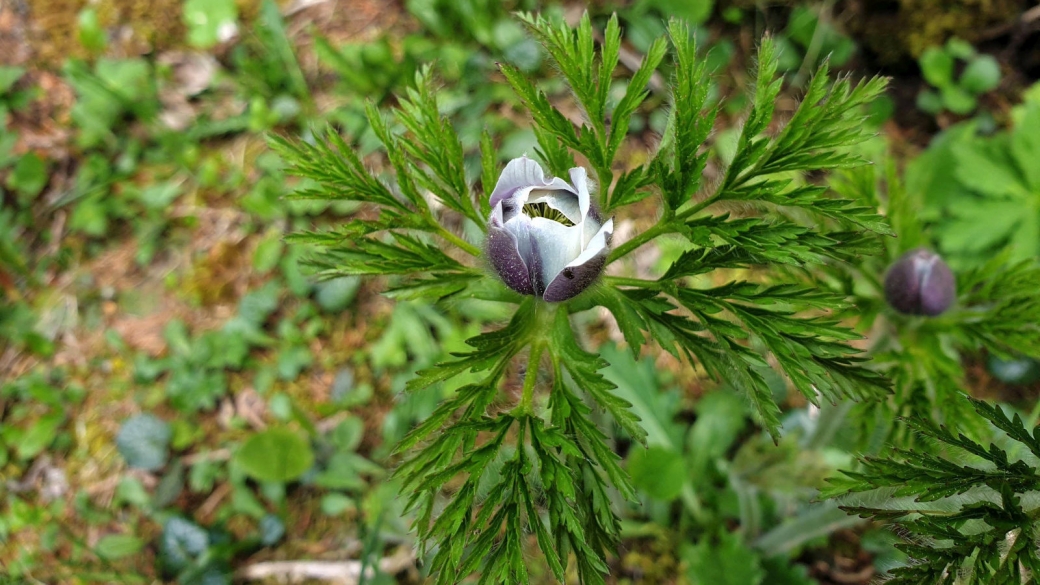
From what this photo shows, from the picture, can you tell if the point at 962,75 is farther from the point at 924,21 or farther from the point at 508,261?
the point at 508,261

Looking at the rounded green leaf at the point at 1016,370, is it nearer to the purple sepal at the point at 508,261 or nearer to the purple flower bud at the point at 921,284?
the purple flower bud at the point at 921,284

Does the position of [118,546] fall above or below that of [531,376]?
below

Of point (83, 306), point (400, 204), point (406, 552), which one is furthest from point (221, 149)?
point (400, 204)

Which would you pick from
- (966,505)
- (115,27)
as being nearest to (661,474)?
(966,505)

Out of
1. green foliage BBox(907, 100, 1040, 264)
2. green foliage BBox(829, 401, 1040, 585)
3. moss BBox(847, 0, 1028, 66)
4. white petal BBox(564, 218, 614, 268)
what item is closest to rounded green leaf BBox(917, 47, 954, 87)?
moss BBox(847, 0, 1028, 66)

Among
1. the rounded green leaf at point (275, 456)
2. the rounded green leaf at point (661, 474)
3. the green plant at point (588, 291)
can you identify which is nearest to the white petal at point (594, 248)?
the green plant at point (588, 291)

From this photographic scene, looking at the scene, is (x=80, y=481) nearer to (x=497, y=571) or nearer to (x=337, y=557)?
(x=337, y=557)
